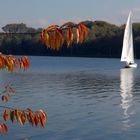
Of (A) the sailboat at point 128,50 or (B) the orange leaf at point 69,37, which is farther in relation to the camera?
(A) the sailboat at point 128,50

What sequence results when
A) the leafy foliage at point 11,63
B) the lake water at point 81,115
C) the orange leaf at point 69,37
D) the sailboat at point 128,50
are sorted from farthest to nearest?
the sailboat at point 128,50 < the lake water at point 81,115 < the leafy foliage at point 11,63 < the orange leaf at point 69,37

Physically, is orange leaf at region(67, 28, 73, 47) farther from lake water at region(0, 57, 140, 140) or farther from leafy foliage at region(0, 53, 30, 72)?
lake water at region(0, 57, 140, 140)

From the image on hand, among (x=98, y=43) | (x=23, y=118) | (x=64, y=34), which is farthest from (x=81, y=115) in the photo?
(x=98, y=43)

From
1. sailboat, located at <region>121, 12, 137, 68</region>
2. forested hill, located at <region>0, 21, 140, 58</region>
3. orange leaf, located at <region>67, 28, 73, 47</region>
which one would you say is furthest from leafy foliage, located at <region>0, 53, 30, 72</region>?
forested hill, located at <region>0, 21, 140, 58</region>

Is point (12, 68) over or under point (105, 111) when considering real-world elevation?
over

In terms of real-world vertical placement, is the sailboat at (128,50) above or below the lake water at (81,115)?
above

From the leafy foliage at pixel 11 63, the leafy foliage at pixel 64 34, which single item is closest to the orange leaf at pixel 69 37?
the leafy foliage at pixel 64 34

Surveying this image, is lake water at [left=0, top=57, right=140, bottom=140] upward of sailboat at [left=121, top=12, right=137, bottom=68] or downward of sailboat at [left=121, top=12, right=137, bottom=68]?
downward

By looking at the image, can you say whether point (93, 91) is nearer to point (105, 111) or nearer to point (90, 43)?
point (105, 111)

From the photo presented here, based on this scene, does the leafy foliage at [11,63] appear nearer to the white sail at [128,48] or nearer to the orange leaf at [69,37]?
the orange leaf at [69,37]

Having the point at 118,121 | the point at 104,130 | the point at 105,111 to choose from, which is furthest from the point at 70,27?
the point at 105,111

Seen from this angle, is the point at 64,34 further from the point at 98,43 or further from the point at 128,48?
the point at 98,43

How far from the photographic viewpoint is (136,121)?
13.7 meters

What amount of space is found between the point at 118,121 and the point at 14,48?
79.1 m
